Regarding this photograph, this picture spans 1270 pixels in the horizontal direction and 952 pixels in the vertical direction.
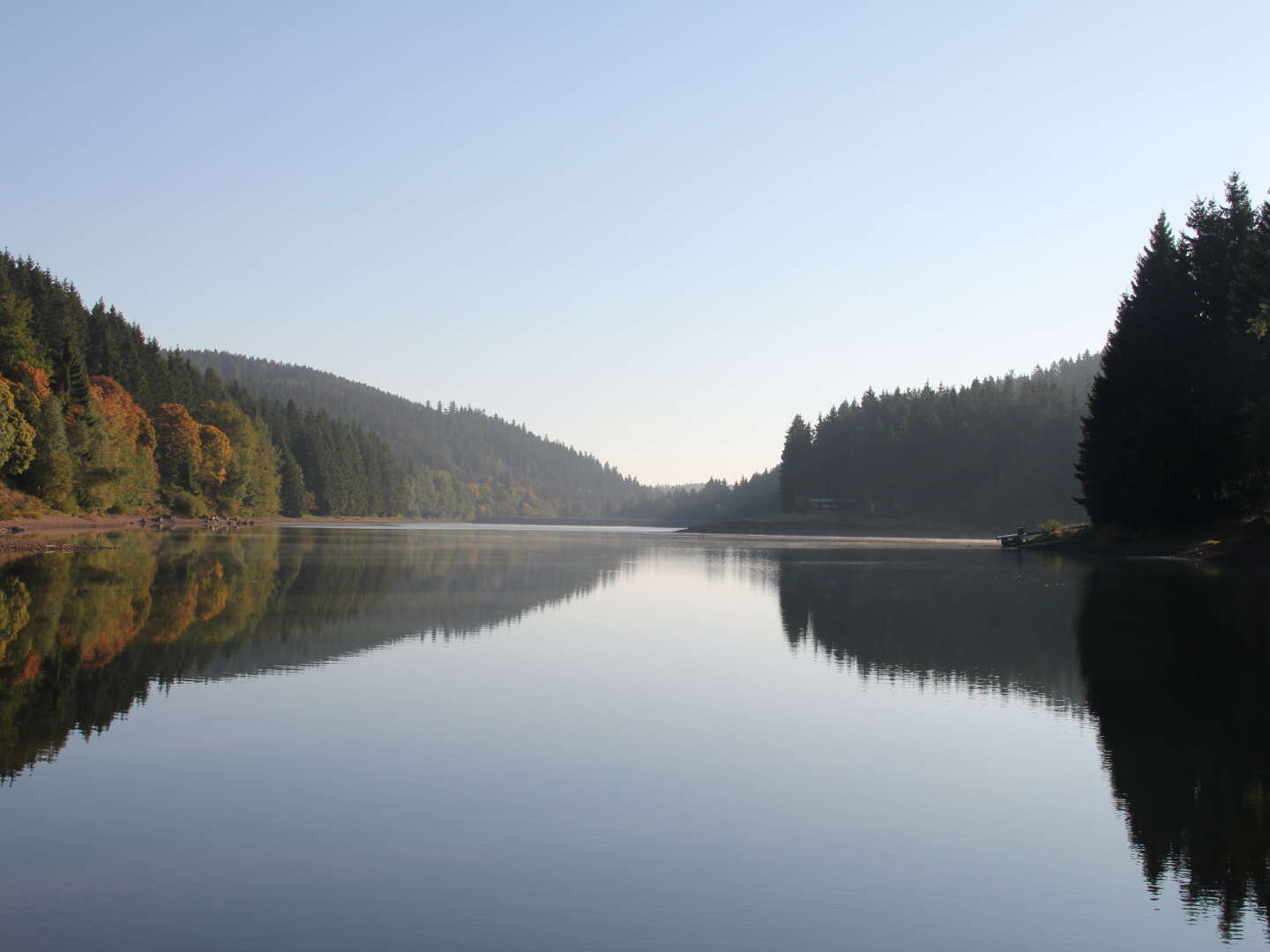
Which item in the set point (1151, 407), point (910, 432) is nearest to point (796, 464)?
point (910, 432)

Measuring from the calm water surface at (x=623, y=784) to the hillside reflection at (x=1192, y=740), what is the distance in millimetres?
66

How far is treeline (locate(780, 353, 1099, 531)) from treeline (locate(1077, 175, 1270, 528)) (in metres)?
66.6

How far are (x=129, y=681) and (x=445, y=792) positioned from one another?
834cm

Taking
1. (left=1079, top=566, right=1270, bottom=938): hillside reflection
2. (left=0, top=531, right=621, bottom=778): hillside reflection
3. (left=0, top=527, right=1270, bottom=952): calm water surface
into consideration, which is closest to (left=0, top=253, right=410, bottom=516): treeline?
(left=0, top=531, right=621, bottom=778): hillside reflection

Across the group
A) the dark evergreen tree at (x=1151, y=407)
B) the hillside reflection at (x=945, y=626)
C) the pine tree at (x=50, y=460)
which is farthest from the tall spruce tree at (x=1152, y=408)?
the pine tree at (x=50, y=460)

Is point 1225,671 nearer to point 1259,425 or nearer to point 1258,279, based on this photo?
point 1259,425

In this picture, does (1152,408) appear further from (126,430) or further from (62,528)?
(126,430)

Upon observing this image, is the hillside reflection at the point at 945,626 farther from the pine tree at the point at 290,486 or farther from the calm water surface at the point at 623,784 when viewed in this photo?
the pine tree at the point at 290,486

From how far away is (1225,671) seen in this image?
19953 mm

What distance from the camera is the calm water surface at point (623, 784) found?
320 inches

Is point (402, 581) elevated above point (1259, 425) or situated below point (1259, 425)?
below

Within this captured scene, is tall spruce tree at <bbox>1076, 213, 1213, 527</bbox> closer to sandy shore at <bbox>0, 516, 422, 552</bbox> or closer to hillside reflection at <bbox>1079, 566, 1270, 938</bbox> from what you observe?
hillside reflection at <bbox>1079, 566, 1270, 938</bbox>

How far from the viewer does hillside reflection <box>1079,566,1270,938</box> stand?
30.6 ft

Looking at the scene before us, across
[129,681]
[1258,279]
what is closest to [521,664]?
[129,681]
